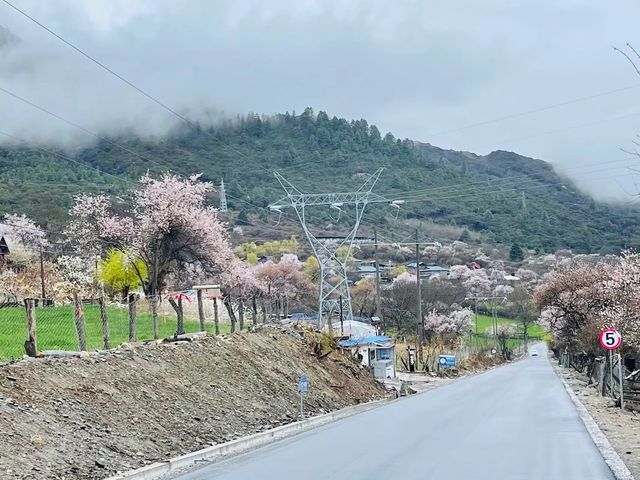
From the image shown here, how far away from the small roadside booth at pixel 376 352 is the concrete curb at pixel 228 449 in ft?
69.4

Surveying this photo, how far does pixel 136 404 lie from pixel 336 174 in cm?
13901

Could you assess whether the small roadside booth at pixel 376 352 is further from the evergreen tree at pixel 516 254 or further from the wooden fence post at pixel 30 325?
the evergreen tree at pixel 516 254

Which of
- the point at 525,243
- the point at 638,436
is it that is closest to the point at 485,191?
the point at 525,243

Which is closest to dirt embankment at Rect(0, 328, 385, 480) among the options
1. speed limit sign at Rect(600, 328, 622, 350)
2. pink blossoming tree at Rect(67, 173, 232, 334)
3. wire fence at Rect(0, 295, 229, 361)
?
wire fence at Rect(0, 295, 229, 361)

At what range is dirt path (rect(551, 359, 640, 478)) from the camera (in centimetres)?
1794

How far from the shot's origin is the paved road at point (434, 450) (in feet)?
48.7

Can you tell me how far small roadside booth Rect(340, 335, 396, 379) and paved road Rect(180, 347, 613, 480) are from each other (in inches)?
776

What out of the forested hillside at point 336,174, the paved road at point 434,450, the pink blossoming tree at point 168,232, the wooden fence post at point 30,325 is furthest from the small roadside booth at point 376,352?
the forested hillside at point 336,174

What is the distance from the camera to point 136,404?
18219 mm

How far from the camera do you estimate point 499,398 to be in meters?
39.3

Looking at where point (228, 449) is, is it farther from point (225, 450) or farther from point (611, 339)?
point (611, 339)

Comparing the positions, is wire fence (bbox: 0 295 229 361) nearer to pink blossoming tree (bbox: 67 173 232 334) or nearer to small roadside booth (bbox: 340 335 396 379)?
pink blossoming tree (bbox: 67 173 232 334)

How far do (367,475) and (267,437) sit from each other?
23.6 feet

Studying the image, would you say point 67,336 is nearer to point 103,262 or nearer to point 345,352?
point 345,352
